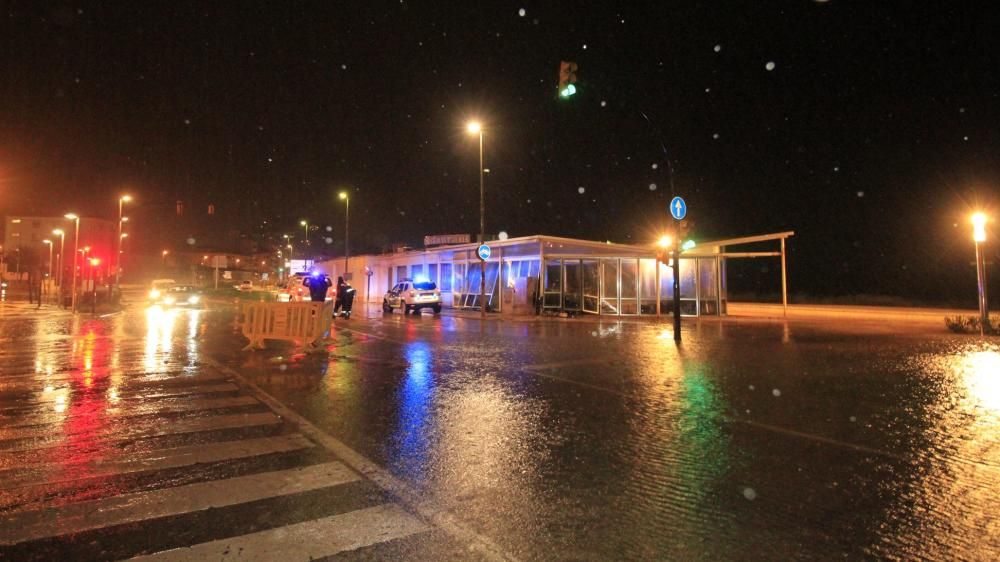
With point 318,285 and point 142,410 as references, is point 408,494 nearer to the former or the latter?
point 142,410

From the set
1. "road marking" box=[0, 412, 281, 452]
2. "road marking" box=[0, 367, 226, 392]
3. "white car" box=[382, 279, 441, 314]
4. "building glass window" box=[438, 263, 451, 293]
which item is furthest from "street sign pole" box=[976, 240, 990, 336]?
"building glass window" box=[438, 263, 451, 293]

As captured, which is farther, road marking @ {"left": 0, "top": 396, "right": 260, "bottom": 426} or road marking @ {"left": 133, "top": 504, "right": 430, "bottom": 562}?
road marking @ {"left": 0, "top": 396, "right": 260, "bottom": 426}

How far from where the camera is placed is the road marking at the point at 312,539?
3367mm

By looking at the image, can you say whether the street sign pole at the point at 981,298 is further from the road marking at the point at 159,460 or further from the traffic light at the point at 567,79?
the road marking at the point at 159,460

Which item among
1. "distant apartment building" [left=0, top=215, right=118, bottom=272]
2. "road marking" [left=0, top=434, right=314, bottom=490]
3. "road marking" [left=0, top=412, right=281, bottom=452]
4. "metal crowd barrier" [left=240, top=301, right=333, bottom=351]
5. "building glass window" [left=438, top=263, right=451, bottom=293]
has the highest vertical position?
"distant apartment building" [left=0, top=215, right=118, bottom=272]

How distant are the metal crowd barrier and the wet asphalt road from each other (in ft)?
6.17

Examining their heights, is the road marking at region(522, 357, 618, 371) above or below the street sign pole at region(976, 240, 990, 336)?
below

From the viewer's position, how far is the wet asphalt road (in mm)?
3660

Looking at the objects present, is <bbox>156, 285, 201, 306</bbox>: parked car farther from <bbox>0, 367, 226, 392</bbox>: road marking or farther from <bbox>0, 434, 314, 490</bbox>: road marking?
<bbox>0, 434, 314, 490</bbox>: road marking

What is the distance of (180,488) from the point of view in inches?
177

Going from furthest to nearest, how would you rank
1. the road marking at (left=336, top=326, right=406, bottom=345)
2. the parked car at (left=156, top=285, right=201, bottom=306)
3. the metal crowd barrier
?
the parked car at (left=156, top=285, right=201, bottom=306)
the road marking at (left=336, top=326, right=406, bottom=345)
the metal crowd barrier

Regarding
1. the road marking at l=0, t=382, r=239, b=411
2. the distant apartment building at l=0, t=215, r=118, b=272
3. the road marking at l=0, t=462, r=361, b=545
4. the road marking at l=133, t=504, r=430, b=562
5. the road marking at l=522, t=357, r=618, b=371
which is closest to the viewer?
the road marking at l=133, t=504, r=430, b=562

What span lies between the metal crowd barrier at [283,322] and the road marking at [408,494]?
22.0 feet

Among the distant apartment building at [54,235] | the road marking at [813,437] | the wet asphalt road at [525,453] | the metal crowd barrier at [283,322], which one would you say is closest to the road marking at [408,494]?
the wet asphalt road at [525,453]
